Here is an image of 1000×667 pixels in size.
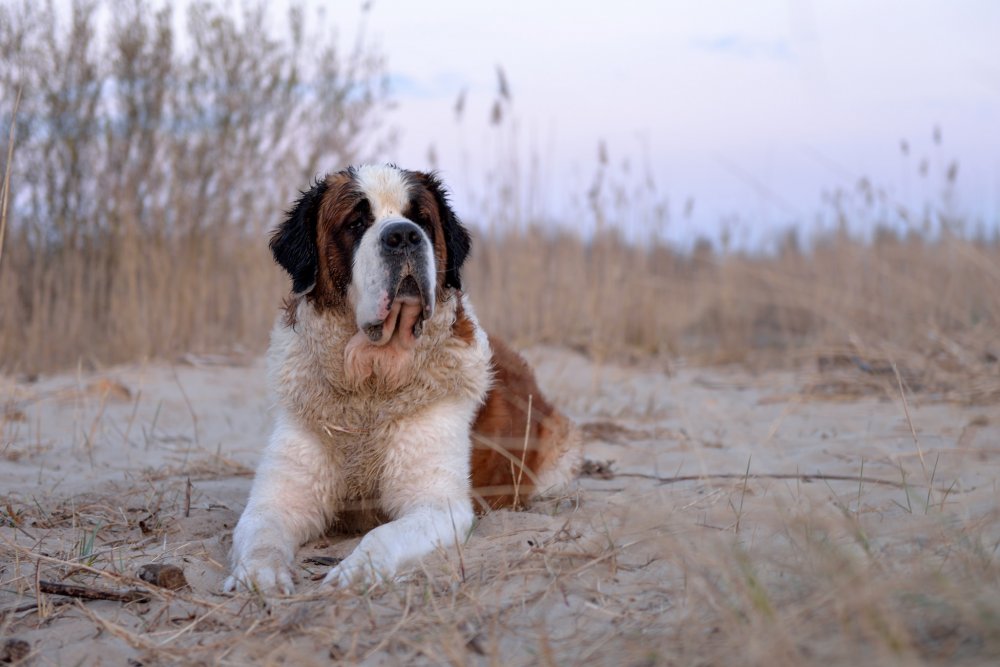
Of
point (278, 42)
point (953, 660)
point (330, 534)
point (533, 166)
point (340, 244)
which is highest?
point (278, 42)

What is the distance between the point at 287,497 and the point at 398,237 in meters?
0.94

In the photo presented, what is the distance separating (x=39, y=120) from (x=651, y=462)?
6684 millimetres

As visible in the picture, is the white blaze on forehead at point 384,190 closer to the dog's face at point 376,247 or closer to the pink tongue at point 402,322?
the dog's face at point 376,247

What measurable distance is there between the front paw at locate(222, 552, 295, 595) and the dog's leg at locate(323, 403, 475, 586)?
10.3 inches

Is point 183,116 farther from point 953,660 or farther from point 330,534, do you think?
point 953,660

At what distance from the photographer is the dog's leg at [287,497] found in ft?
9.05

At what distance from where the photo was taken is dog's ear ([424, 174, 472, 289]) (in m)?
3.35

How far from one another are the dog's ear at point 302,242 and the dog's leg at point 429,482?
648mm

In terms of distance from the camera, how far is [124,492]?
3.70 m

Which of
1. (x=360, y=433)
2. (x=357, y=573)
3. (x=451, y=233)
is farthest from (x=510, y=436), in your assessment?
(x=357, y=573)

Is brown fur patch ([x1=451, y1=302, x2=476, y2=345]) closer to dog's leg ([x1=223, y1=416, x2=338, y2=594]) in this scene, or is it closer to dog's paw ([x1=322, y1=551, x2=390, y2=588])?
dog's leg ([x1=223, y1=416, x2=338, y2=594])

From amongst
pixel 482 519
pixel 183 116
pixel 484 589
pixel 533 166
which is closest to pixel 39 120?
pixel 183 116

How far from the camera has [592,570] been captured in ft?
7.50

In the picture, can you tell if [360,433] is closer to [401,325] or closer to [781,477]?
[401,325]
